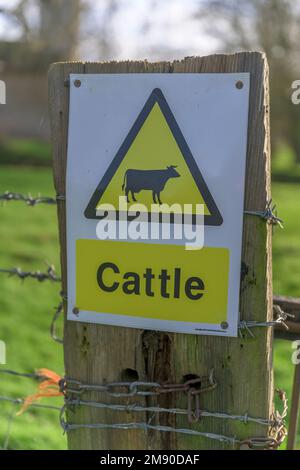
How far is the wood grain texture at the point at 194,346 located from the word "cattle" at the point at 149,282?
13 centimetres

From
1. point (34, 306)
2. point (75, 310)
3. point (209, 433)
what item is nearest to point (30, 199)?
point (75, 310)

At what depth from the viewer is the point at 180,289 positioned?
1.76m

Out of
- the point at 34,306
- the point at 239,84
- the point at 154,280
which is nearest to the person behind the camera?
the point at 239,84

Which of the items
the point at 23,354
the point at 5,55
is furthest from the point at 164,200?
the point at 5,55

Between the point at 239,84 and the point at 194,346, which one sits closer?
the point at 239,84

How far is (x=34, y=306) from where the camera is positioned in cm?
621

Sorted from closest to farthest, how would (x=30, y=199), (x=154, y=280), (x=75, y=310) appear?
(x=154, y=280), (x=75, y=310), (x=30, y=199)

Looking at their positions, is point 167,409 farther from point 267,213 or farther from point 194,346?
point 267,213

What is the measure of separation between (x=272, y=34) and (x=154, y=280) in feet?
72.7

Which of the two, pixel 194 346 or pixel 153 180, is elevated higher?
pixel 153 180

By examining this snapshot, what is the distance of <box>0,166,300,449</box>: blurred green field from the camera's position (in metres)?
3.58

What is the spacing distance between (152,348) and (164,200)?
1.42 feet

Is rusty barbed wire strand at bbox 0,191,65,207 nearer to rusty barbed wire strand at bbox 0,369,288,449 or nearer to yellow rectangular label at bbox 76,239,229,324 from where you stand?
yellow rectangular label at bbox 76,239,229,324

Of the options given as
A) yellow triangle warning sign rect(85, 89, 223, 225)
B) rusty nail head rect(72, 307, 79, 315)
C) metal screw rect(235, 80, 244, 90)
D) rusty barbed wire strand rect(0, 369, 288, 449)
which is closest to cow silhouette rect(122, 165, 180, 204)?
yellow triangle warning sign rect(85, 89, 223, 225)
